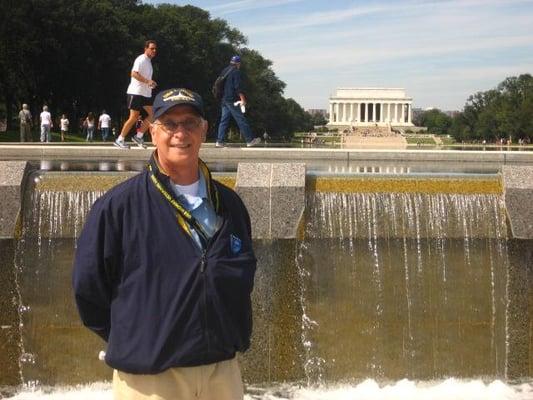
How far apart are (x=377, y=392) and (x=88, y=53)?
46.0 meters

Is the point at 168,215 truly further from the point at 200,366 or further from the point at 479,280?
the point at 479,280

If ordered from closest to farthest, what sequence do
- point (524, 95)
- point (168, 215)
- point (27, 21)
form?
point (168, 215) → point (27, 21) → point (524, 95)

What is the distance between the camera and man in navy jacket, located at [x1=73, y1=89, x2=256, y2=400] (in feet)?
10.7

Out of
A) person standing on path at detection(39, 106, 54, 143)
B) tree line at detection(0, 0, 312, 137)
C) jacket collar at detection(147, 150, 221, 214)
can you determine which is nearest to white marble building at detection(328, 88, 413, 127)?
tree line at detection(0, 0, 312, 137)

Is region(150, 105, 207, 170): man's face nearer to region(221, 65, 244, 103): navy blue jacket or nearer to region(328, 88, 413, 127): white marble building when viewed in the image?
region(221, 65, 244, 103): navy blue jacket

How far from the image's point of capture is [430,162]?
524 inches

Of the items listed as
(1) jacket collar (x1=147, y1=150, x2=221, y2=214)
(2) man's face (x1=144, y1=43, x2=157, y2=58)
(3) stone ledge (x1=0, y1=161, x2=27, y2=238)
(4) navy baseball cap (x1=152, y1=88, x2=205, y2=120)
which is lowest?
(3) stone ledge (x1=0, y1=161, x2=27, y2=238)

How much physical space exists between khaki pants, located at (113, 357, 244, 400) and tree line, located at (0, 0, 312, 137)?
45476 mm

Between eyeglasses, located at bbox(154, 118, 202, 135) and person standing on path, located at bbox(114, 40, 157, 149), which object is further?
person standing on path, located at bbox(114, 40, 157, 149)

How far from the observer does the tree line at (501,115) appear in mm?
93375

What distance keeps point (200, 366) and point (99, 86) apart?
50.9m

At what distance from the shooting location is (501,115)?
331 ft

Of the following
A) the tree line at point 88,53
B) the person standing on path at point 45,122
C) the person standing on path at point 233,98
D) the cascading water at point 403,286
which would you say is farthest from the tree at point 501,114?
the cascading water at point 403,286

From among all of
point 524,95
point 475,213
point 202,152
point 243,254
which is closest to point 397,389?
point 475,213
